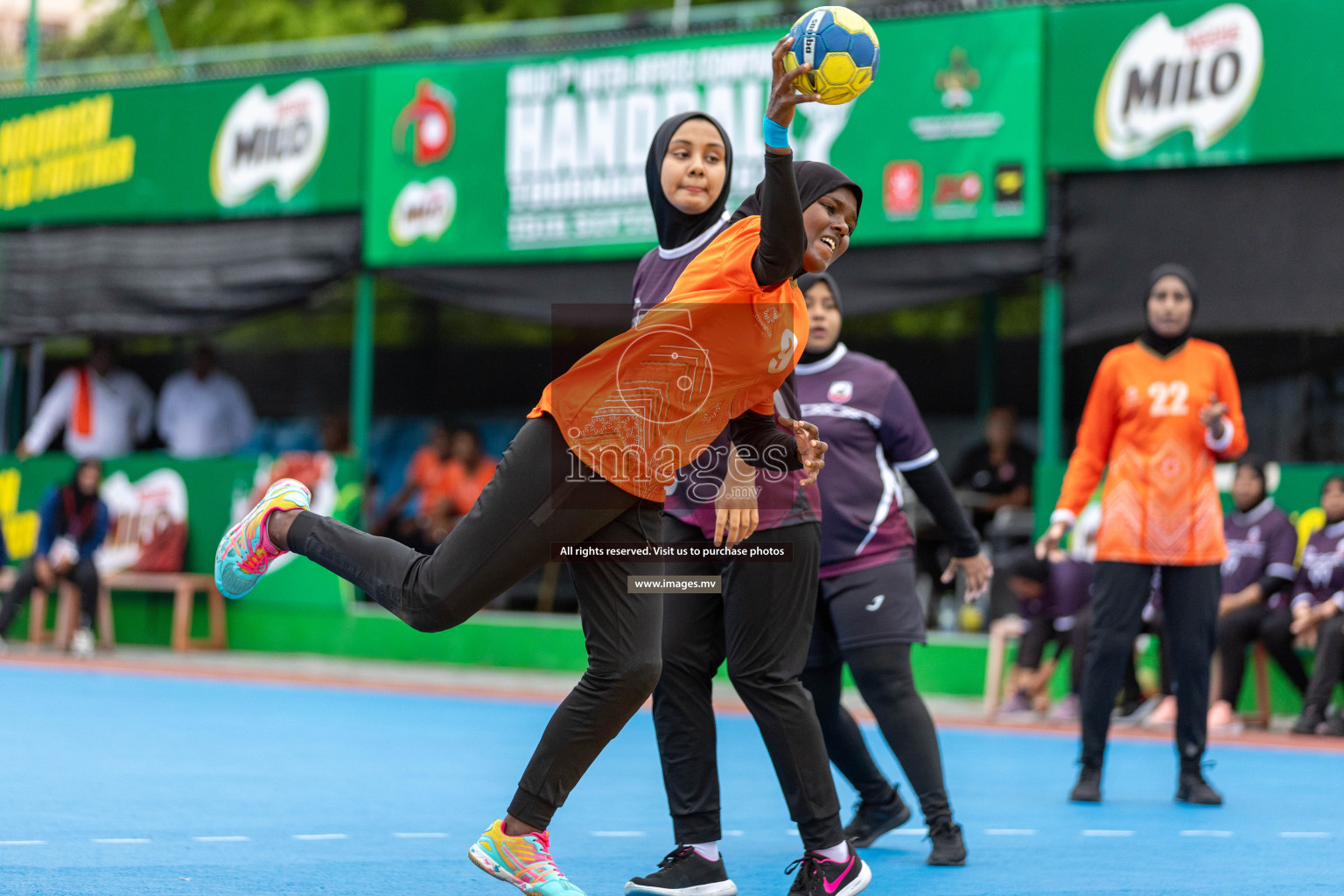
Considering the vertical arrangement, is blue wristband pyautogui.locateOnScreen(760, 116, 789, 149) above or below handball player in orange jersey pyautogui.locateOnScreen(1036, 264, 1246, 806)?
above

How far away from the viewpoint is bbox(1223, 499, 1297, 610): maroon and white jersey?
1099cm

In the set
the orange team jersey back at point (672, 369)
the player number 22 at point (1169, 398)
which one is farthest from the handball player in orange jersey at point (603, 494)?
the player number 22 at point (1169, 398)

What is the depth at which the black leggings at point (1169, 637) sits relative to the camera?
7.38 metres

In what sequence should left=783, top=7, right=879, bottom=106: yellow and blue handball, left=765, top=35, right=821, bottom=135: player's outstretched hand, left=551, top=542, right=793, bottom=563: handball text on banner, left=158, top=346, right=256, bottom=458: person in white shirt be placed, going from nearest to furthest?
left=765, top=35, right=821, bottom=135: player's outstretched hand, left=783, top=7, right=879, bottom=106: yellow and blue handball, left=551, top=542, right=793, bottom=563: handball text on banner, left=158, top=346, right=256, bottom=458: person in white shirt

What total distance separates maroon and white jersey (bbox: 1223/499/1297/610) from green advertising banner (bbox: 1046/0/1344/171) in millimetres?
2548

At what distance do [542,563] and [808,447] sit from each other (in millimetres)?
882

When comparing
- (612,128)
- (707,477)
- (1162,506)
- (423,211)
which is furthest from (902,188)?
(707,477)

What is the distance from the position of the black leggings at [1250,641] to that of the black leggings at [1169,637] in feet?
12.0

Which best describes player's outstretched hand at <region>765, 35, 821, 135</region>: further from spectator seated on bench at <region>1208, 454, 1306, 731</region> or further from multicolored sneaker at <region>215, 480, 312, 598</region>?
spectator seated on bench at <region>1208, 454, 1306, 731</region>

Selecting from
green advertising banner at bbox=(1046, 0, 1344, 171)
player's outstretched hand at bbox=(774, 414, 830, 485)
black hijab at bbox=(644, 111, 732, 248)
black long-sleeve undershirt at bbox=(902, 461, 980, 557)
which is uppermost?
green advertising banner at bbox=(1046, 0, 1344, 171)

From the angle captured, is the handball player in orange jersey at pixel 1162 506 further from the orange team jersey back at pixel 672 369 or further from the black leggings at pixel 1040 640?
the black leggings at pixel 1040 640

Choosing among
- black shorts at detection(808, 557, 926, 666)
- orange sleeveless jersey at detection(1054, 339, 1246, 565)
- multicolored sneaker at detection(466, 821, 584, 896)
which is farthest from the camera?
orange sleeveless jersey at detection(1054, 339, 1246, 565)

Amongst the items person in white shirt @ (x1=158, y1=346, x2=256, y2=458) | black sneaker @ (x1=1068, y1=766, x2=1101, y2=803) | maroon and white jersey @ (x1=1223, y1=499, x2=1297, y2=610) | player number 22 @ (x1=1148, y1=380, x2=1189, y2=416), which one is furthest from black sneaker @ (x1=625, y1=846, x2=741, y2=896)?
person in white shirt @ (x1=158, y1=346, x2=256, y2=458)

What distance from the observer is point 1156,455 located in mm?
7566
